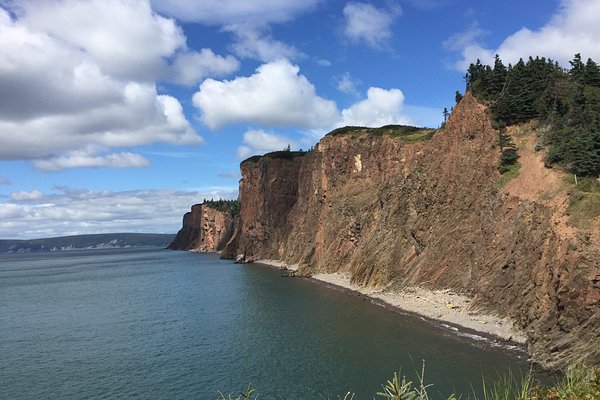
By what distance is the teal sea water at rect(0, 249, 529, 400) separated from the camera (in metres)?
36.2

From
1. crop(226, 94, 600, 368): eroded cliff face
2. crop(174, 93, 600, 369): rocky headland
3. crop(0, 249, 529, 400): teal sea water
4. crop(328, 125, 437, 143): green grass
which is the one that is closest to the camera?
crop(0, 249, 529, 400): teal sea water

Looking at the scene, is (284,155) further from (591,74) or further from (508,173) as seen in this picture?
(508,173)

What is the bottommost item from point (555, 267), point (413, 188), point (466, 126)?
point (555, 267)

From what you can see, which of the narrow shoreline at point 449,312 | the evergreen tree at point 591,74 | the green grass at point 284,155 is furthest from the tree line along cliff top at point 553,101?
the green grass at point 284,155

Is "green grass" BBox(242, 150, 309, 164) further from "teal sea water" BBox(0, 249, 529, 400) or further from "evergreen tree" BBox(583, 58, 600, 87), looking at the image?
"evergreen tree" BBox(583, 58, 600, 87)

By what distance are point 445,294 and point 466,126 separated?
27.1 m

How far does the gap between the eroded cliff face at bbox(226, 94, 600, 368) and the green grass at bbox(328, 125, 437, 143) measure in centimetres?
281

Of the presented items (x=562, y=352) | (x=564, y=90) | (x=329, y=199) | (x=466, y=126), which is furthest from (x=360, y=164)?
(x=562, y=352)

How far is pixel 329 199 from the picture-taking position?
11512 centimetres

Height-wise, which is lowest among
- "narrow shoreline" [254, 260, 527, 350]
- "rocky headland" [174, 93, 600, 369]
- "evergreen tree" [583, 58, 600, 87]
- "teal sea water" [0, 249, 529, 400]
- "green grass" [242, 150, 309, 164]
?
"teal sea water" [0, 249, 529, 400]

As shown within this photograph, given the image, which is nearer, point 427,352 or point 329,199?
point 427,352

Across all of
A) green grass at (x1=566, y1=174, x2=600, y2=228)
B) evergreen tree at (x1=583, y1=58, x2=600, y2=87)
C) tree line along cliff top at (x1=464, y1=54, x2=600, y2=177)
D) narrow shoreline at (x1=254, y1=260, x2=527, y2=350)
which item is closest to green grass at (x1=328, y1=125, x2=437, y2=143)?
tree line along cliff top at (x1=464, y1=54, x2=600, y2=177)

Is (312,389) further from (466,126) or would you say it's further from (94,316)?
(466,126)

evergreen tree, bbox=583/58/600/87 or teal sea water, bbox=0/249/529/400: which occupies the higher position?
evergreen tree, bbox=583/58/600/87
